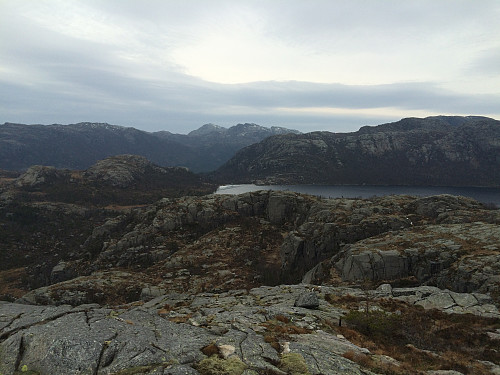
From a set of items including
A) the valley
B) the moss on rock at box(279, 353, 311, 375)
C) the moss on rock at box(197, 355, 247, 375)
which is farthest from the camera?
the valley

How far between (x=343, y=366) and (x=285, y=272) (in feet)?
166

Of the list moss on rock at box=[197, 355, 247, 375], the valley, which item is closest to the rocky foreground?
moss on rock at box=[197, 355, 247, 375]

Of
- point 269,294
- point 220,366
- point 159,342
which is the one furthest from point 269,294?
point 220,366

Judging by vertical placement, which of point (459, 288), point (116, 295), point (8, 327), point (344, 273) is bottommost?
point (116, 295)

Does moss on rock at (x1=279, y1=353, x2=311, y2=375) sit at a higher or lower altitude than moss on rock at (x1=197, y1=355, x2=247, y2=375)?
lower

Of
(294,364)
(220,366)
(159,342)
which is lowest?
(159,342)

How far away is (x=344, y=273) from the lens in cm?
4944

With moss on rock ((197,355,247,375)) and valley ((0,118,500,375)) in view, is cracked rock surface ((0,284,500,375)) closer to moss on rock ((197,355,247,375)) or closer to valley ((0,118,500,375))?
valley ((0,118,500,375))

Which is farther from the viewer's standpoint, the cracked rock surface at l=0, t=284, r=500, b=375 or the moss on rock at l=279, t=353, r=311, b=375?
the moss on rock at l=279, t=353, r=311, b=375

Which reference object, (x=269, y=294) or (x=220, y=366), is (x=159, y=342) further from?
(x=269, y=294)

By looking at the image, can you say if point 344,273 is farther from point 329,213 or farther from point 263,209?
point 263,209

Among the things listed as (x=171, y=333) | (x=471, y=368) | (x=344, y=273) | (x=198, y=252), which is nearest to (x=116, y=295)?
(x=198, y=252)

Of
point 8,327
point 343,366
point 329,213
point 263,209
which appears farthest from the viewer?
point 263,209

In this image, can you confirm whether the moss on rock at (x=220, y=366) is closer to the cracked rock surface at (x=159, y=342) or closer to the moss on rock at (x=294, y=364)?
the cracked rock surface at (x=159, y=342)
